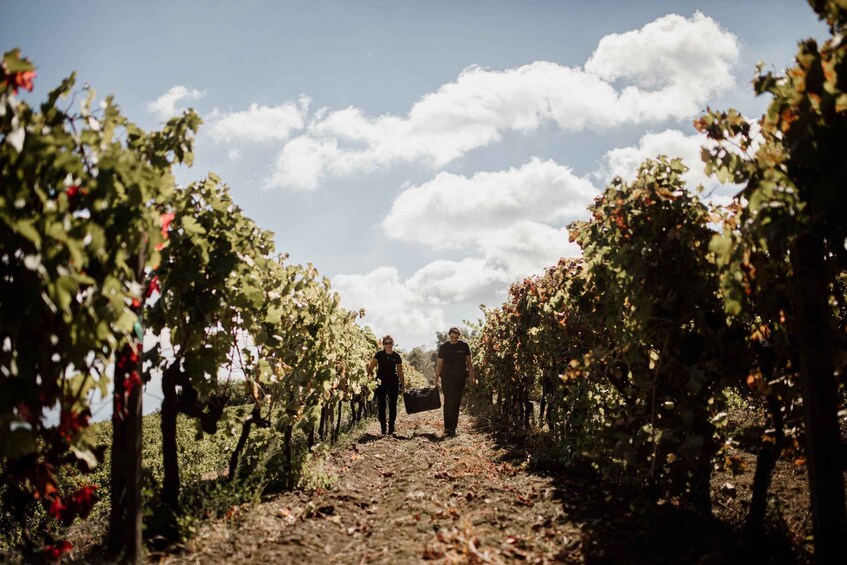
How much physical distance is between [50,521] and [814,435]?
824cm

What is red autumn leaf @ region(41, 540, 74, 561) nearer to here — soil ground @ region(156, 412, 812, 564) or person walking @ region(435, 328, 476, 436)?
soil ground @ region(156, 412, 812, 564)

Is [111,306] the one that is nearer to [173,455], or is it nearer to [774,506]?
[173,455]

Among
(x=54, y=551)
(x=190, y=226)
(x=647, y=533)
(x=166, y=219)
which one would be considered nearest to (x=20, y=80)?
(x=166, y=219)

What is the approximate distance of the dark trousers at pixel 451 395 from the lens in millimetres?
11438

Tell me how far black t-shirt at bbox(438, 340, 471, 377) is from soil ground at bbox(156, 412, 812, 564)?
4.36 metres

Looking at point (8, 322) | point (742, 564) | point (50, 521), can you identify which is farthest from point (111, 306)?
point (50, 521)

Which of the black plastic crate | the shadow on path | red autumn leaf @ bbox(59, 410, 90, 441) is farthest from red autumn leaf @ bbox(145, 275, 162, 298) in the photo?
the black plastic crate

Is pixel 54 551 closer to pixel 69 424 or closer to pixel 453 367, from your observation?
pixel 69 424

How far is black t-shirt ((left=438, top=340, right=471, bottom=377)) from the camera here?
449 inches

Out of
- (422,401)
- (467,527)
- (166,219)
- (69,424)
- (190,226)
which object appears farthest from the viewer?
(422,401)

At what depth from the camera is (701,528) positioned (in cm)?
433

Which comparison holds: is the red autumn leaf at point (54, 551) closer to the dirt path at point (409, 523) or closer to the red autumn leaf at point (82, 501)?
the red autumn leaf at point (82, 501)

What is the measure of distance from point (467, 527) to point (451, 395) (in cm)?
689

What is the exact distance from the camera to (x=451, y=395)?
456 inches
